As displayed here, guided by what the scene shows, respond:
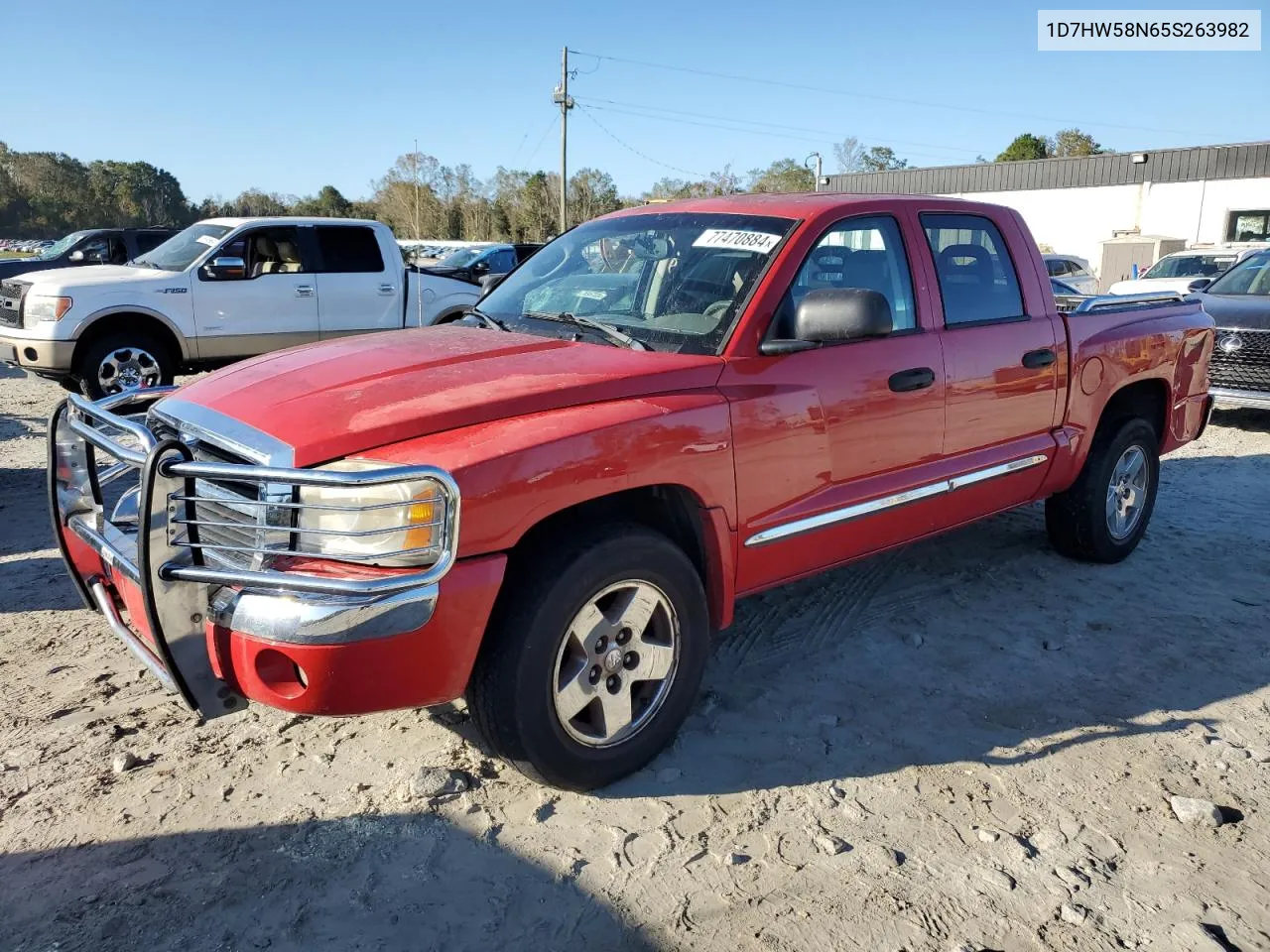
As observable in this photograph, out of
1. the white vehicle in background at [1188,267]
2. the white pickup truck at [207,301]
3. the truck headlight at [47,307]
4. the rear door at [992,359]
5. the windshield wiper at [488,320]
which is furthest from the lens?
the white vehicle in background at [1188,267]

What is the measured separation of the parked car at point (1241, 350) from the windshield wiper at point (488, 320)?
7.20 meters

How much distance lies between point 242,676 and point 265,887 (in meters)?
0.57

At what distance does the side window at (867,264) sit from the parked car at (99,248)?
12589 millimetres

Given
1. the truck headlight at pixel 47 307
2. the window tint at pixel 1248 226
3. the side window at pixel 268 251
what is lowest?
the truck headlight at pixel 47 307

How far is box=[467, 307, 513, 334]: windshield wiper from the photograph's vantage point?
3.81 meters

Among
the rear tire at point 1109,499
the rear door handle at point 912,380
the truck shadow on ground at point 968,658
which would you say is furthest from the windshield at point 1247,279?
the rear door handle at point 912,380

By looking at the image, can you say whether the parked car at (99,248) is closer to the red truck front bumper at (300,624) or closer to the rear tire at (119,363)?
the rear tire at (119,363)

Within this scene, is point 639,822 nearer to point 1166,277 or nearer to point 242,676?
point 242,676

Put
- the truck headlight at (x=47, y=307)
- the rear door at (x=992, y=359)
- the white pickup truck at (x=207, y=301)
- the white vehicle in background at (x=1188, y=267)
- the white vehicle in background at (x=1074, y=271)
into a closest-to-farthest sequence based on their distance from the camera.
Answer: the rear door at (x=992, y=359) < the truck headlight at (x=47, y=307) < the white pickup truck at (x=207, y=301) < the white vehicle in background at (x=1188, y=267) < the white vehicle in background at (x=1074, y=271)

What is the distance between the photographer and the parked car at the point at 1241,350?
28.6 feet

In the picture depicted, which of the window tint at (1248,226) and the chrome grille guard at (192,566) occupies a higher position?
the window tint at (1248,226)

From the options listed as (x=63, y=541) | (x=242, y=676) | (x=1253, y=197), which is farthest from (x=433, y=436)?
(x=1253, y=197)

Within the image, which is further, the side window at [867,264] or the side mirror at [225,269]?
the side mirror at [225,269]

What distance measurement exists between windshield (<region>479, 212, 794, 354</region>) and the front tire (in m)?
0.85
